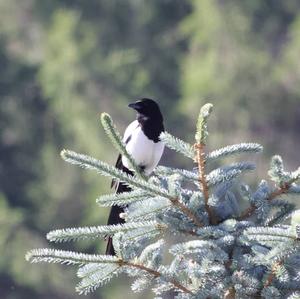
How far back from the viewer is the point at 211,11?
73.9 ft

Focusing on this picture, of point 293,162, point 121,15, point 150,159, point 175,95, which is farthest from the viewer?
point 121,15

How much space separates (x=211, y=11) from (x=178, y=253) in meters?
19.7

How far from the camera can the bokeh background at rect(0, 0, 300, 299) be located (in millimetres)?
20422

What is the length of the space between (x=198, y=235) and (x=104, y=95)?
18.5m

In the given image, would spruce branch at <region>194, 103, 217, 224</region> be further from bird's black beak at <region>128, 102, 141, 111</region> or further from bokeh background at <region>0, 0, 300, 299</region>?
bokeh background at <region>0, 0, 300, 299</region>

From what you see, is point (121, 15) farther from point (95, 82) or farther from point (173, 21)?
point (95, 82)

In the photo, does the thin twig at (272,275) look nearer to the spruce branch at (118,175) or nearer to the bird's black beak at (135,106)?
the spruce branch at (118,175)

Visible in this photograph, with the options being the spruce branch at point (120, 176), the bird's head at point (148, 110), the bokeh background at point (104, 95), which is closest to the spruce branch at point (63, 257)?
the spruce branch at point (120, 176)

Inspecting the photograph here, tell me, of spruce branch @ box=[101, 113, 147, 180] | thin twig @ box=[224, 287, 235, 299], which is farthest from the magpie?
thin twig @ box=[224, 287, 235, 299]

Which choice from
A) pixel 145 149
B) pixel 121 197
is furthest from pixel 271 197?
pixel 145 149

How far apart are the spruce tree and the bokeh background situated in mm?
15220

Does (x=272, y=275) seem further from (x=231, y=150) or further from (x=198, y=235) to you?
(x=231, y=150)

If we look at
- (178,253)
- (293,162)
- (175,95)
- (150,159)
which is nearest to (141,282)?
(178,253)

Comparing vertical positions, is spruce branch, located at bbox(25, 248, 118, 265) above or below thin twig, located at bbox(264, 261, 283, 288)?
above
